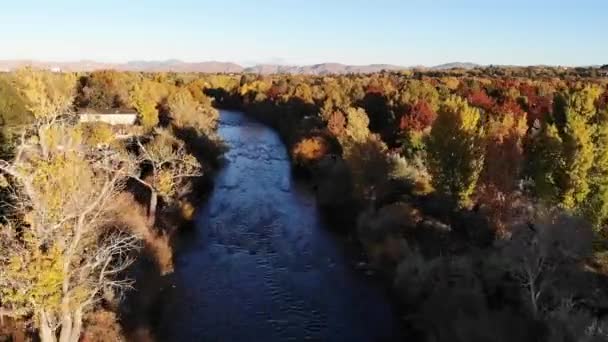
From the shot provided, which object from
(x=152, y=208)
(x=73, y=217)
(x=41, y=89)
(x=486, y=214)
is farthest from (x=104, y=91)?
(x=73, y=217)

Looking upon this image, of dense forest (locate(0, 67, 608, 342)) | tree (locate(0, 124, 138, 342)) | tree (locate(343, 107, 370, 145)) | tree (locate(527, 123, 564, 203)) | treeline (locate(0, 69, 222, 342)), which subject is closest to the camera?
tree (locate(0, 124, 138, 342))

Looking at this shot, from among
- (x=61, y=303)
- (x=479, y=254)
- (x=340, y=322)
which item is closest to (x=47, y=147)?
(x=61, y=303)

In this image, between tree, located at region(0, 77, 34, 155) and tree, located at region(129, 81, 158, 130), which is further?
tree, located at region(129, 81, 158, 130)

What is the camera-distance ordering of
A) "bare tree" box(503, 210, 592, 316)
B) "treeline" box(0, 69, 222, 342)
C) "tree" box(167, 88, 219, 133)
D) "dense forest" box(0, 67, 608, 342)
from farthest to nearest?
"tree" box(167, 88, 219, 133), "bare tree" box(503, 210, 592, 316), "dense forest" box(0, 67, 608, 342), "treeline" box(0, 69, 222, 342)

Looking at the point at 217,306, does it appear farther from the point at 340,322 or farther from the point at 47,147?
the point at 47,147

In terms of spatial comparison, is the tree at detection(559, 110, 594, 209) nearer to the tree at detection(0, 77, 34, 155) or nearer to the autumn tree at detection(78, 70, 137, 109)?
the tree at detection(0, 77, 34, 155)

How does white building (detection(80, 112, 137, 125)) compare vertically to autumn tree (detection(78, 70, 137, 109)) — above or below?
below

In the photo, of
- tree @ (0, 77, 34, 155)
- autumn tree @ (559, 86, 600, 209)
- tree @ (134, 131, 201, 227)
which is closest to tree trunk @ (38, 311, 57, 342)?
tree @ (134, 131, 201, 227)
